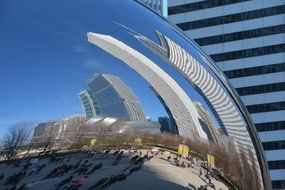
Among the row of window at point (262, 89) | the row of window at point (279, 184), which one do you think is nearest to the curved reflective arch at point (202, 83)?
the row of window at point (279, 184)

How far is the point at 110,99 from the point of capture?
2.64 metres

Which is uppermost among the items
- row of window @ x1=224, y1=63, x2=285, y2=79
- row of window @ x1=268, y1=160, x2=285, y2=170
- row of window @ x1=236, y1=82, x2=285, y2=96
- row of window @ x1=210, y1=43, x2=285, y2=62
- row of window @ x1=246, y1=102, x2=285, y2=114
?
row of window @ x1=210, y1=43, x2=285, y2=62

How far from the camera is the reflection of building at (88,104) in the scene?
2.57 m

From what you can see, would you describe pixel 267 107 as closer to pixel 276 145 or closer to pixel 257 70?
pixel 276 145

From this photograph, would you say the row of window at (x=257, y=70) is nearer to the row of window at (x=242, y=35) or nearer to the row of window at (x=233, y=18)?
the row of window at (x=242, y=35)

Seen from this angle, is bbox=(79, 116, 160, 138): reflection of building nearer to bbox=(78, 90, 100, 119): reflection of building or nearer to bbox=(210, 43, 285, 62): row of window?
bbox=(78, 90, 100, 119): reflection of building

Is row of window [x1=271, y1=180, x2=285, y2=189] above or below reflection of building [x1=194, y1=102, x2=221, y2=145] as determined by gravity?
below

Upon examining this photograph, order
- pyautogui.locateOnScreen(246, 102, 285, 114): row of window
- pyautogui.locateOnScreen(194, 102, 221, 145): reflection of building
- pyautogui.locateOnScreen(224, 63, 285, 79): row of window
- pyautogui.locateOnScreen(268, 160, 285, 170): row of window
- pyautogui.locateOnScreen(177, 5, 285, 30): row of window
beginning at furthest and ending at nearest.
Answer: pyautogui.locateOnScreen(177, 5, 285, 30): row of window < pyautogui.locateOnScreen(224, 63, 285, 79): row of window < pyautogui.locateOnScreen(246, 102, 285, 114): row of window < pyautogui.locateOnScreen(268, 160, 285, 170): row of window < pyautogui.locateOnScreen(194, 102, 221, 145): reflection of building

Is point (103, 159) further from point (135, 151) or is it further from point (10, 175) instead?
point (10, 175)

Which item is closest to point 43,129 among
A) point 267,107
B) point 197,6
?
point 267,107

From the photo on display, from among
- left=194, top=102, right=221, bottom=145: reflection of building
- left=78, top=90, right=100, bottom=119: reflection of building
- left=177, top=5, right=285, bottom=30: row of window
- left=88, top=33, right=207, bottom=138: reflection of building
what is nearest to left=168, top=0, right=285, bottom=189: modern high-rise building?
left=177, top=5, right=285, bottom=30: row of window

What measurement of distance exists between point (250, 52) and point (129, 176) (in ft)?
198

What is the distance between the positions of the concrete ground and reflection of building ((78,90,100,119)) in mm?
176

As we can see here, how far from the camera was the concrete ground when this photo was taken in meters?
2.54
